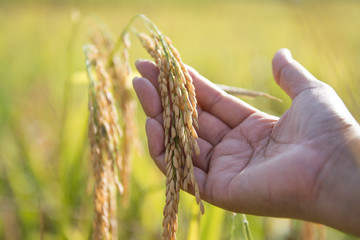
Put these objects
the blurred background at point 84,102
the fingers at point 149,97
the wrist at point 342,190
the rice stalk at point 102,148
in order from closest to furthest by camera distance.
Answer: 1. the wrist at point 342,190
2. the rice stalk at point 102,148
3. the fingers at point 149,97
4. the blurred background at point 84,102

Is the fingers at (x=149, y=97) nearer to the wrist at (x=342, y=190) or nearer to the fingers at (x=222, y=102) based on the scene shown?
the fingers at (x=222, y=102)

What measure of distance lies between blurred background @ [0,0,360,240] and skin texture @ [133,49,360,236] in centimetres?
14

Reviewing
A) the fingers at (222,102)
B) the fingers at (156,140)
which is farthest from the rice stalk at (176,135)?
the fingers at (222,102)

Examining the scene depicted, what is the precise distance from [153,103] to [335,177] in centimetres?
76

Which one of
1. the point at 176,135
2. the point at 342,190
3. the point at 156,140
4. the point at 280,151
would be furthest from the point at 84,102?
the point at 342,190

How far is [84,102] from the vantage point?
106 inches

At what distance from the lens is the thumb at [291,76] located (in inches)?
63.7

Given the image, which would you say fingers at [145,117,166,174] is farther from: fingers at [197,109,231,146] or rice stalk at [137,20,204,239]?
fingers at [197,109,231,146]

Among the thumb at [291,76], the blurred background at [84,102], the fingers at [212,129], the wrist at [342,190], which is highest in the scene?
the thumb at [291,76]

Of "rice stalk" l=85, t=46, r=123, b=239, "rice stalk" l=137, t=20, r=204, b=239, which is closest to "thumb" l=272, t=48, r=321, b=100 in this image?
"rice stalk" l=137, t=20, r=204, b=239

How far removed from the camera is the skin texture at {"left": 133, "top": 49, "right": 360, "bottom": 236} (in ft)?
4.00

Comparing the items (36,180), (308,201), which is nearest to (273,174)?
(308,201)

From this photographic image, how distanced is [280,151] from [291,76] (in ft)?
1.33

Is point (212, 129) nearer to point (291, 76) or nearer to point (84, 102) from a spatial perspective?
point (291, 76)
